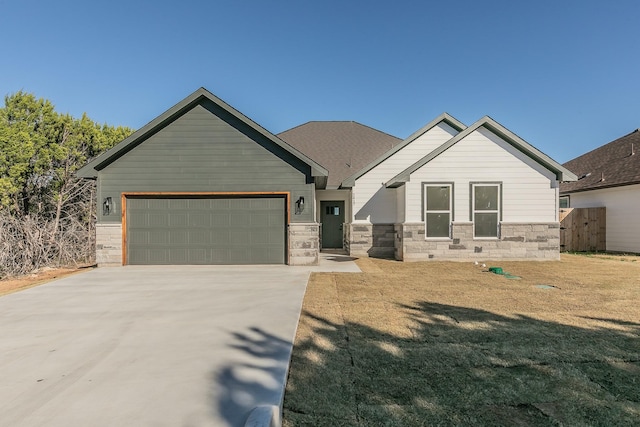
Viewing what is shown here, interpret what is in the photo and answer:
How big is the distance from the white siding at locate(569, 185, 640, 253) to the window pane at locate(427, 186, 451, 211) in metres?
9.16

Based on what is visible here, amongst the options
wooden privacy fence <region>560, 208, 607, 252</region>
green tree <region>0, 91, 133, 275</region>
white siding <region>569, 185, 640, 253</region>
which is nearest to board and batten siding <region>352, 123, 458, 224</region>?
wooden privacy fence <region>560, 208, 607, 252</region>

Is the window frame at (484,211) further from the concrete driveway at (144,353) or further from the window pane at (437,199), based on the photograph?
the concrete driveway at (144,353)

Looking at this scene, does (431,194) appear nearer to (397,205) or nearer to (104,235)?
(397,205)

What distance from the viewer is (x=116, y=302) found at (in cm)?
654

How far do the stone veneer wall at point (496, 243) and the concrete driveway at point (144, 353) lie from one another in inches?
250

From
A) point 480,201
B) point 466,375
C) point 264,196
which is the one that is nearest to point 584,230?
point 480,201

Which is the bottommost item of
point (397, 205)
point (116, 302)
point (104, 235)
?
point (116, 302)

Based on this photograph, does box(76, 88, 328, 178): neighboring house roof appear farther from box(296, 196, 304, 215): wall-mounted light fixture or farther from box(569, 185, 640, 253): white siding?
box(569, 185, 640, 253): white siding

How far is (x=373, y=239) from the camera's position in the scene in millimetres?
14109

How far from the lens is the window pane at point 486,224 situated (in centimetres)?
1237

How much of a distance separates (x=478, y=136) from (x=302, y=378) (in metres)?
11.5

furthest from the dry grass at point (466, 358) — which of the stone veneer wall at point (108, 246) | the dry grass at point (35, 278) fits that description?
the dry grass at point (35, 278)

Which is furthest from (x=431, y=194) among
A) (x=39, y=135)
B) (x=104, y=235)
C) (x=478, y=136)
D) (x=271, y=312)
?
(x=39, y=135)

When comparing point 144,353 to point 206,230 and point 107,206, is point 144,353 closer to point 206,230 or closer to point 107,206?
point 206,230
